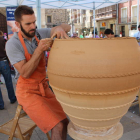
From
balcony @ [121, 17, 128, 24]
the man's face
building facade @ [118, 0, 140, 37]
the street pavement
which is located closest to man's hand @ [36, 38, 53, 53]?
the man's face

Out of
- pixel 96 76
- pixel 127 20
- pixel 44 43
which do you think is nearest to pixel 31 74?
pixel 44 43

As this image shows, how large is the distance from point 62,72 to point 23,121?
3.76 ft

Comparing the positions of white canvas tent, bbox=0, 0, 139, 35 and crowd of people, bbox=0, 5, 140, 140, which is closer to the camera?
crowd of people, bbox=0, 5, 140, 140

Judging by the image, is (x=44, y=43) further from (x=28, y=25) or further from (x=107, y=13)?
(x=107, y=13)

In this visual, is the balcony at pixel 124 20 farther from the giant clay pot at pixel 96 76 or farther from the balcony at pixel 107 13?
the giant clay pot at pixel 96 76

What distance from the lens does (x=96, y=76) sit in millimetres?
1066

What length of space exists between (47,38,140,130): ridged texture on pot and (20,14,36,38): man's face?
0.48 meters

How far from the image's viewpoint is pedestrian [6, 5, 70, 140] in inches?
57.9

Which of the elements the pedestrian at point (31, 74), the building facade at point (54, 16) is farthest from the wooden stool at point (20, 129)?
the building facade at point (54, 16)

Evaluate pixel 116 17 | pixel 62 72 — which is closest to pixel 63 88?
pixel 62 72

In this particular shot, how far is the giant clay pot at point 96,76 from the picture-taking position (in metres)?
1.07

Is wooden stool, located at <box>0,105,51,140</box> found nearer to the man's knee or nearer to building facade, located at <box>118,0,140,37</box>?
the man's knee

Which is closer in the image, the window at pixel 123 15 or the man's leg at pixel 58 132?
the man's leg at pixel 58 132

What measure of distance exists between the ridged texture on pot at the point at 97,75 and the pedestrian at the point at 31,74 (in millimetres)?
284
